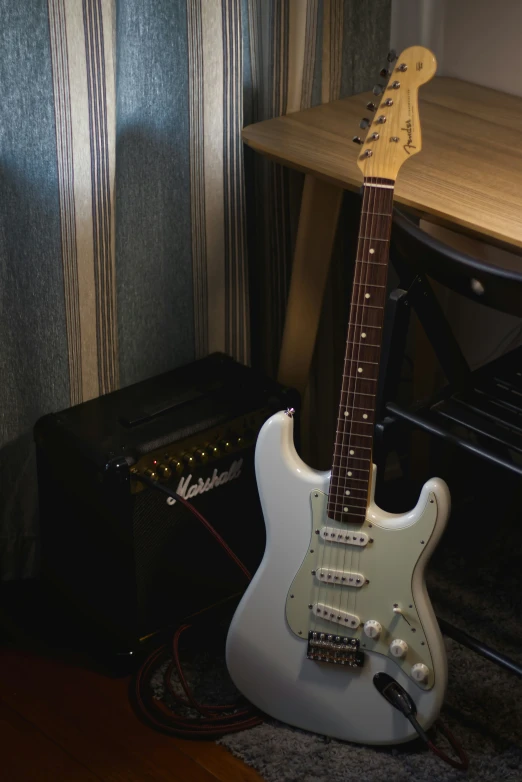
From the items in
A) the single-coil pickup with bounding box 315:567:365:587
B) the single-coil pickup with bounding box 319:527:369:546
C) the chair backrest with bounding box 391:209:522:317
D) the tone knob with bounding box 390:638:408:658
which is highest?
the chair backrest with bounding box 391:209:522:317

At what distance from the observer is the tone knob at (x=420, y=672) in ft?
4.30

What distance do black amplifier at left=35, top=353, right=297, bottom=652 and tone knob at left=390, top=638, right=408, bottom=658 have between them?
392 millimetres

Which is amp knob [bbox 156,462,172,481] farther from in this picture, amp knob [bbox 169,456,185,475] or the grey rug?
the grey rug

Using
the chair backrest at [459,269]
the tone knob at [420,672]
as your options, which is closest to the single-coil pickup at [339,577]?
the tone knob at [420,672]

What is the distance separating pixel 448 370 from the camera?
1.44 m

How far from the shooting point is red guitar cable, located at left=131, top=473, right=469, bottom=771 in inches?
56.6

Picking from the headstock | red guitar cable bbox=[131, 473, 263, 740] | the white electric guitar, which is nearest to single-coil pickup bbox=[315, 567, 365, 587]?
the white electric guitar

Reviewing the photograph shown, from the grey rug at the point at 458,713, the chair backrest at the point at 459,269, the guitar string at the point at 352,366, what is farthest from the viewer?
the grey rug at the point at 458,713

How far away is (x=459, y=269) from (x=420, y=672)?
21.2 inches

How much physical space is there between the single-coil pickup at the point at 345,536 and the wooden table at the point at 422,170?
0.42 metres

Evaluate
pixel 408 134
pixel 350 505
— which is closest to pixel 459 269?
pixel 408 134

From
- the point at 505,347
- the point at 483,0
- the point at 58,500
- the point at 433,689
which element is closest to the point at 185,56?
the point at 483,0

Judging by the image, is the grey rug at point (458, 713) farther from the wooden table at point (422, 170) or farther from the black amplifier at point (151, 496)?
the wooden table at point (422, 170)

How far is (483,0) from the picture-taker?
5.73 feet
